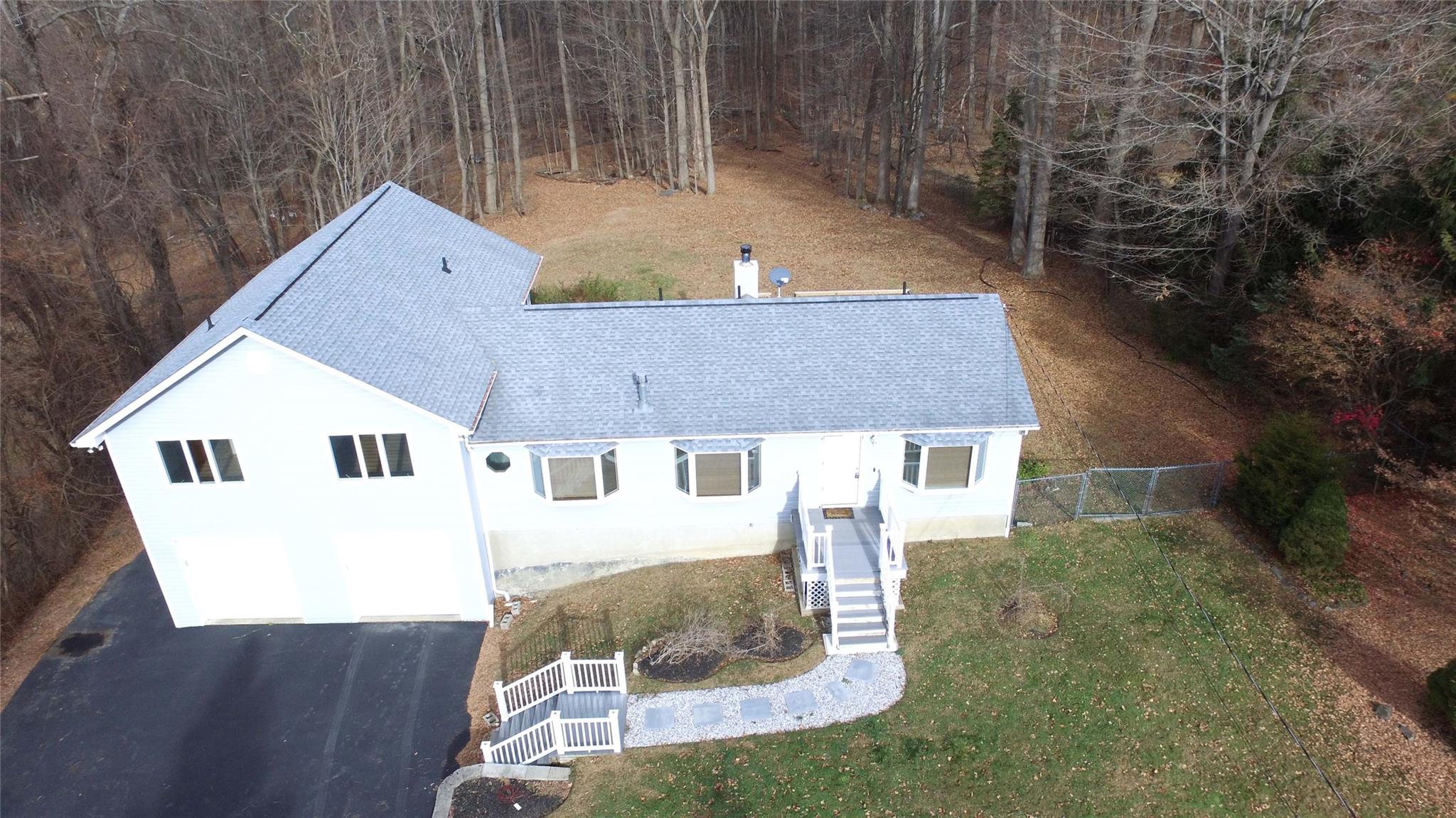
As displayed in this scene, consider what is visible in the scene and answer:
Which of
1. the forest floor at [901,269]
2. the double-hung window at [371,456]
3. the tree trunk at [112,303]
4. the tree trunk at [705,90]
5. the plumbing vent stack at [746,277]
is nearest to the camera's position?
the double-hung window at [371,456]

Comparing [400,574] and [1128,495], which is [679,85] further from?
[400,574]

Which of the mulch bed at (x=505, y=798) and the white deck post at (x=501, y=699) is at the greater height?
the white deck post at (x=501, y=699)

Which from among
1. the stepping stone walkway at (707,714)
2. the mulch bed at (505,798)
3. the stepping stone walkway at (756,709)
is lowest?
the mulch bed at (505,798)

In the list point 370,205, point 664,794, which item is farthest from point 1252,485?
point 370,205

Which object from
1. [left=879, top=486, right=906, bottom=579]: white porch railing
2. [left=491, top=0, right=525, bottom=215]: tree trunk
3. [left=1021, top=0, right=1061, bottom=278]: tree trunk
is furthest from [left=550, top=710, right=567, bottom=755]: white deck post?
[left=491, top=0, right=525, bottom=215]: tree trunk

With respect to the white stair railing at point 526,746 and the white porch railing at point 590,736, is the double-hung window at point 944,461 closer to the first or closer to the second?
the white porch railing at point 590,736

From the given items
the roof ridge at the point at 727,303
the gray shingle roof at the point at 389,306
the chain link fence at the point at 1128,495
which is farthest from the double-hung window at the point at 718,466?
the chain link fence at the point at 1128,495

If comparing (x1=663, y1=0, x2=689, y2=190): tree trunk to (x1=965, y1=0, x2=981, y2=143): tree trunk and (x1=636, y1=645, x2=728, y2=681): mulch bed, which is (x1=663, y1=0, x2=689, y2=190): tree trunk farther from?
(x1=636, y1=645, x2=728, y2=681): mulch bed
